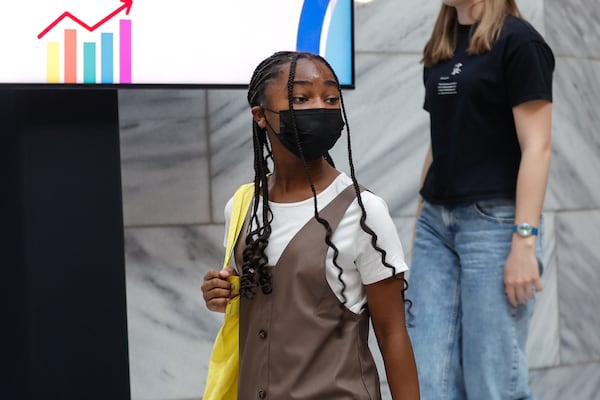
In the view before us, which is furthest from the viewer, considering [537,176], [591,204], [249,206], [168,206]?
[591,204]

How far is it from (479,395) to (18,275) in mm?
1644

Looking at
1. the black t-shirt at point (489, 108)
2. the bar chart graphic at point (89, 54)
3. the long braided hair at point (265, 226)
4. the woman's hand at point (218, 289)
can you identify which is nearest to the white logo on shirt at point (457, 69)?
the black t-shirt at point (489, 108)

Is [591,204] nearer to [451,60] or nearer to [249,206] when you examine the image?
[451,60]

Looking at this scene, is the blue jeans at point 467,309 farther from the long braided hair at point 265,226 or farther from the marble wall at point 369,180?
the marble wall at point 369,180

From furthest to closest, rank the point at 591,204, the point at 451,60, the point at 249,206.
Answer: the point at 591,204 → the point at 451,60 → the point at 249,206

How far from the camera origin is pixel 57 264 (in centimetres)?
318

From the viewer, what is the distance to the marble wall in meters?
3.48

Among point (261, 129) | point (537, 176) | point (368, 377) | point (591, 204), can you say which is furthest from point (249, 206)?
point (591, 204)

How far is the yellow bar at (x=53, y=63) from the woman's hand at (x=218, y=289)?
4.82 feet

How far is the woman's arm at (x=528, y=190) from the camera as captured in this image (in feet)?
7.59

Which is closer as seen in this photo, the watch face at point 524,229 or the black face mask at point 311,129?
the black face mask at point 311,129

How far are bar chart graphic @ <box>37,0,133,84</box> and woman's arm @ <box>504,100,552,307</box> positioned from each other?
139 cm

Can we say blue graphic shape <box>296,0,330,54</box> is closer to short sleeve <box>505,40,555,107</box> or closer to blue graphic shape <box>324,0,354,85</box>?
blue graphic shape <box>324,0,354,85</box>

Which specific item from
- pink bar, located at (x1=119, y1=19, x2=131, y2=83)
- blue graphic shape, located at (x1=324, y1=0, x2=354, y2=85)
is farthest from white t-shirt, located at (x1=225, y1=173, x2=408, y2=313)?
blue graphic shape, located at (x1=324, y1=0, x2=354, y2=85)
